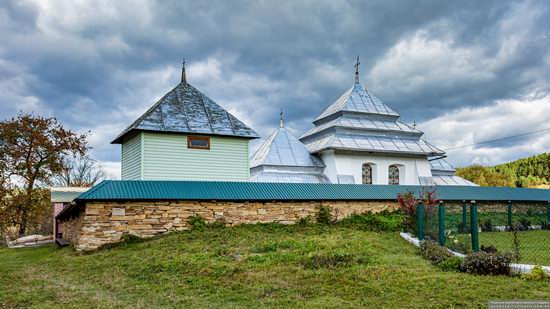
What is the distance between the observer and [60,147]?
2664 cm

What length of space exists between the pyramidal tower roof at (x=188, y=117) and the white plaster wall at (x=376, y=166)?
6223mm

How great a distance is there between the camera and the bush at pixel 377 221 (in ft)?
53.6

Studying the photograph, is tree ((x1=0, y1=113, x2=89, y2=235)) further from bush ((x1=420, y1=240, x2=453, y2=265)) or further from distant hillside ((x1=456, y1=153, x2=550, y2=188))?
distant hillside ((x1=456, y1=153, x2=550, y2=188))

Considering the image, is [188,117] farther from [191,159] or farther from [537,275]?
A: [537,275]

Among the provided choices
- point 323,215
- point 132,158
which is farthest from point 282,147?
point 132,158

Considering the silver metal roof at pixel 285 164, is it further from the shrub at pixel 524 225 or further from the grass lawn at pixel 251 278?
the grass lawn at pixel 251 278

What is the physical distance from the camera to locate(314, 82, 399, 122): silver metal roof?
2630cm

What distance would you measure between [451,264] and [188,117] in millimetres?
12089

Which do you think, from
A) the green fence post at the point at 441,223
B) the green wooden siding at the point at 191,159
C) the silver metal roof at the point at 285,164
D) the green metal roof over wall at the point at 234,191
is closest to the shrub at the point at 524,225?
the green metal roof over wall at the point at 234,191

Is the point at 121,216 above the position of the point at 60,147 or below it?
below

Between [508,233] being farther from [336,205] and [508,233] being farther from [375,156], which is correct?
[375,156]

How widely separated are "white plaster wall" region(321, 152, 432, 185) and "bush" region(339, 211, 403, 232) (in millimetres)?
5896

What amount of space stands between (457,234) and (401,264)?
3629mm

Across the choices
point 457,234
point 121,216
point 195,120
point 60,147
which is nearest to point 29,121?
point 60,147
